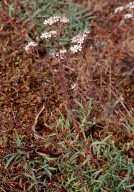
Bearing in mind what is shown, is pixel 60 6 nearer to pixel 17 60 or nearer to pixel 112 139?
pixel 17 60

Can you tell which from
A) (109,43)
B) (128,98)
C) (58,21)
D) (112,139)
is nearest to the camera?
(58,21)

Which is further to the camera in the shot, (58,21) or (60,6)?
(60,6)

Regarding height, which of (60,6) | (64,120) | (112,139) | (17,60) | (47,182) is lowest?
(47,182)

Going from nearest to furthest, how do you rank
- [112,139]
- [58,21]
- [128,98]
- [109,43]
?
[58,21]
[112,139]
[128,98]
[109,43]

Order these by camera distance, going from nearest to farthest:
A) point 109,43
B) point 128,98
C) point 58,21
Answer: point 58,21 → point 128,98 → point 109,43

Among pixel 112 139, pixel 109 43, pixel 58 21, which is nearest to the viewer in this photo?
pixel 58 21

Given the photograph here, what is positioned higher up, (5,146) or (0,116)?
(0,116)

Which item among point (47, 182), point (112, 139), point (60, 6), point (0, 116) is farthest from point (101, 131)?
point (60, 6)

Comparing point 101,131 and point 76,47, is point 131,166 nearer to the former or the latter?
point 101,131

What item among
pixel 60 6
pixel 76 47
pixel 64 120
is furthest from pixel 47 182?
pixel 60 6
